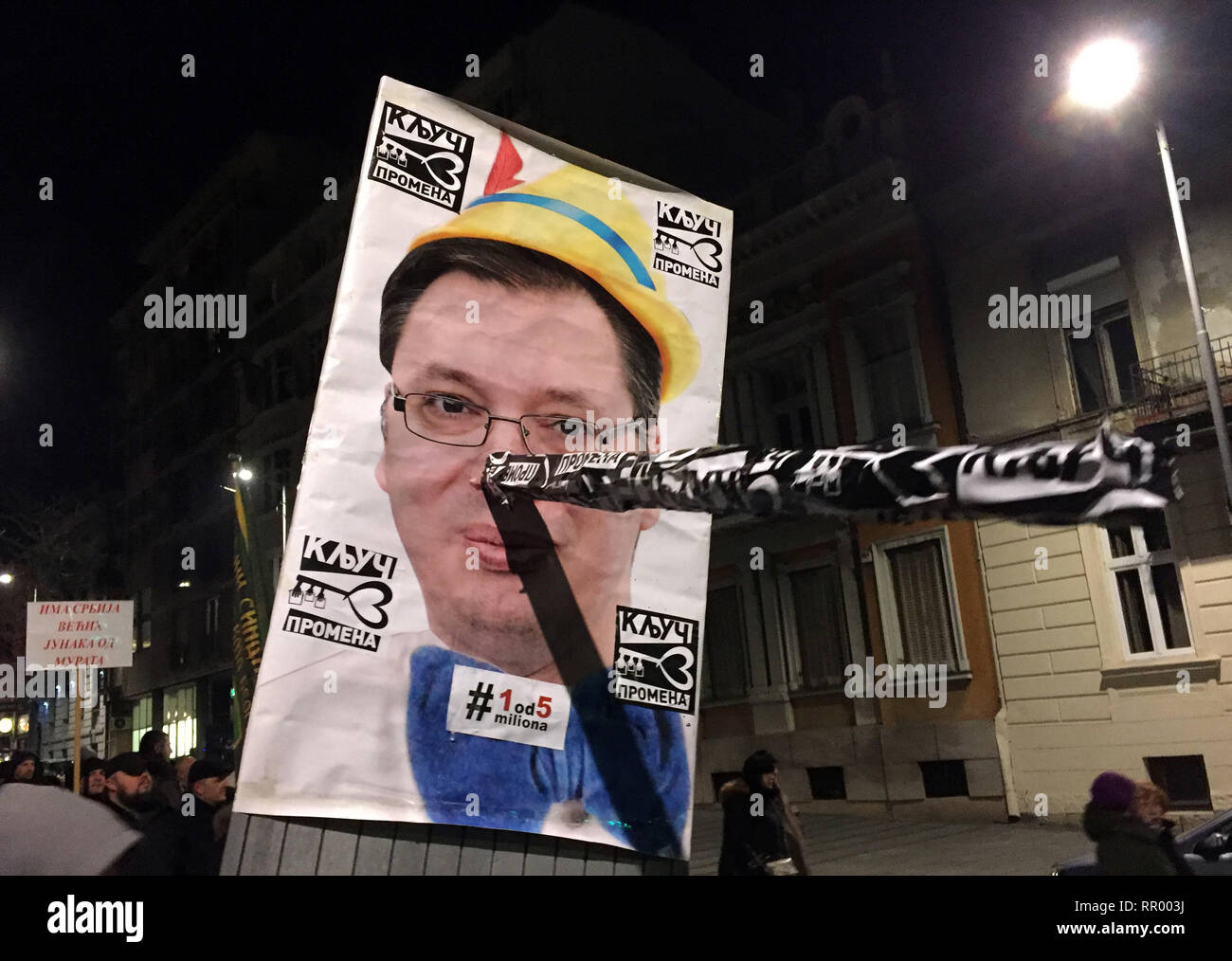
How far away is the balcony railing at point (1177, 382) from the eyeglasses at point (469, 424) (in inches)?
425

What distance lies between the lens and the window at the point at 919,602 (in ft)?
48.0

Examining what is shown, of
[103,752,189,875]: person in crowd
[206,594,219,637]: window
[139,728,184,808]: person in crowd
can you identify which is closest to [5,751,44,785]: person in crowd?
[139,728,184,808]: person in crowd

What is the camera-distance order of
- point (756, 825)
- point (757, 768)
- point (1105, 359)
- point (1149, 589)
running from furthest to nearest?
point (1105, 359) < point (1149, 589) < point (757, 768) < point (756, 825)

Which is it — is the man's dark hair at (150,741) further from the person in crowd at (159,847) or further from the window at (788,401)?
the window at (788,401)

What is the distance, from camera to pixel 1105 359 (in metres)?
13.4

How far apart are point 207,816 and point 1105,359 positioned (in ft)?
42.0

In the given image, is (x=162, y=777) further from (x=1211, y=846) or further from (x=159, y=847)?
(x=1211, y=846)

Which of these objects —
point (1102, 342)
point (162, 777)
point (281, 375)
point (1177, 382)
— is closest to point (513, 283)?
point (162, 777)

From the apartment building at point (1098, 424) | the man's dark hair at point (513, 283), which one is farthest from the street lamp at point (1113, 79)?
the man's dark hair at point (513, 283)

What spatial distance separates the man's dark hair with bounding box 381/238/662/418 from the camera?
3.55 meters

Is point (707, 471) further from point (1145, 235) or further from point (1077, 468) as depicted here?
point (1145, 235)

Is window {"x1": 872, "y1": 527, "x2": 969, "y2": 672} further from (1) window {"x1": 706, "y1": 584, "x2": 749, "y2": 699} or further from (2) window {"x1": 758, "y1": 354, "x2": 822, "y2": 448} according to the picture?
(1) window {"x1": 706, "y1": 584, "x2": 749, "y2": 699}
